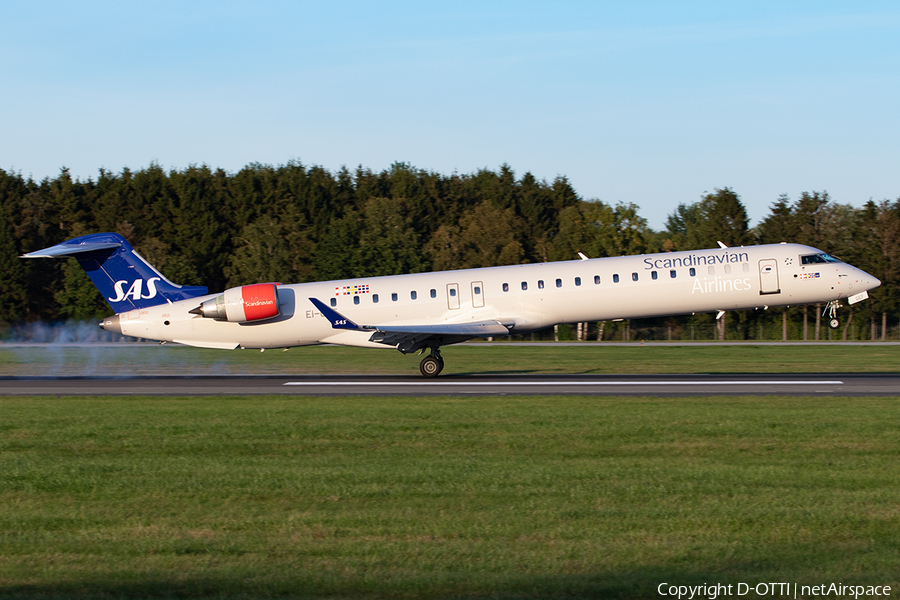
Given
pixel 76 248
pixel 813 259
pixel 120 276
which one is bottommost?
pixel 813 259

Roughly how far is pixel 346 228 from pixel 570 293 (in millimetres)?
51482

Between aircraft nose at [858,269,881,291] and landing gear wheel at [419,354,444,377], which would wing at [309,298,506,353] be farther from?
aircraft nose at [858,269,881,291]

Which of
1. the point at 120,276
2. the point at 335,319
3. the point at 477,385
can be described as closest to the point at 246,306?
the point at 335,319

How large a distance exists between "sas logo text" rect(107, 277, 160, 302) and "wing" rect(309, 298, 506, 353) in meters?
5.82

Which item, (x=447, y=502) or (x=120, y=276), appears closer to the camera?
(x=447, y=502)

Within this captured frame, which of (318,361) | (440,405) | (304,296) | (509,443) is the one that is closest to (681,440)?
(509,443)

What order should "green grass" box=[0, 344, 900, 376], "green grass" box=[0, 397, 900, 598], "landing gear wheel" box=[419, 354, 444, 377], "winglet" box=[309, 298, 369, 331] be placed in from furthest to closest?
1. "green grass" box=[0, 344, 900, 376]
2. "landing gear wheel" box=[419, 354, 444, 377]
3. "winglet" box=[309, 298, 369, 331]
4. "green grass" box=[0, 397, 900, 598]

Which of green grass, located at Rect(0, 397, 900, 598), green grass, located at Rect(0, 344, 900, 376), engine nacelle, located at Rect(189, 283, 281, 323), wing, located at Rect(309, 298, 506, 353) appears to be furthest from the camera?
green grass, located at Rect(0, 344, 900, 376)

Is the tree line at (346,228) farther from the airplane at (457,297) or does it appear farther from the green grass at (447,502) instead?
the green grass at (447,502)

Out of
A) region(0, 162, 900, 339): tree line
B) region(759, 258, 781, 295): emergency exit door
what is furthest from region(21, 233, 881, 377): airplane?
region(0, 162, 900, 339): tree line

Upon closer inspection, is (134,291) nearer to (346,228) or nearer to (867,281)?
(867,281)

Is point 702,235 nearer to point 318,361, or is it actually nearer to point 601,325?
point 601,325

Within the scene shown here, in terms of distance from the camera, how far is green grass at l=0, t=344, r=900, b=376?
3194 centimetres

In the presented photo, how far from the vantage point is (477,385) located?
24203mm
